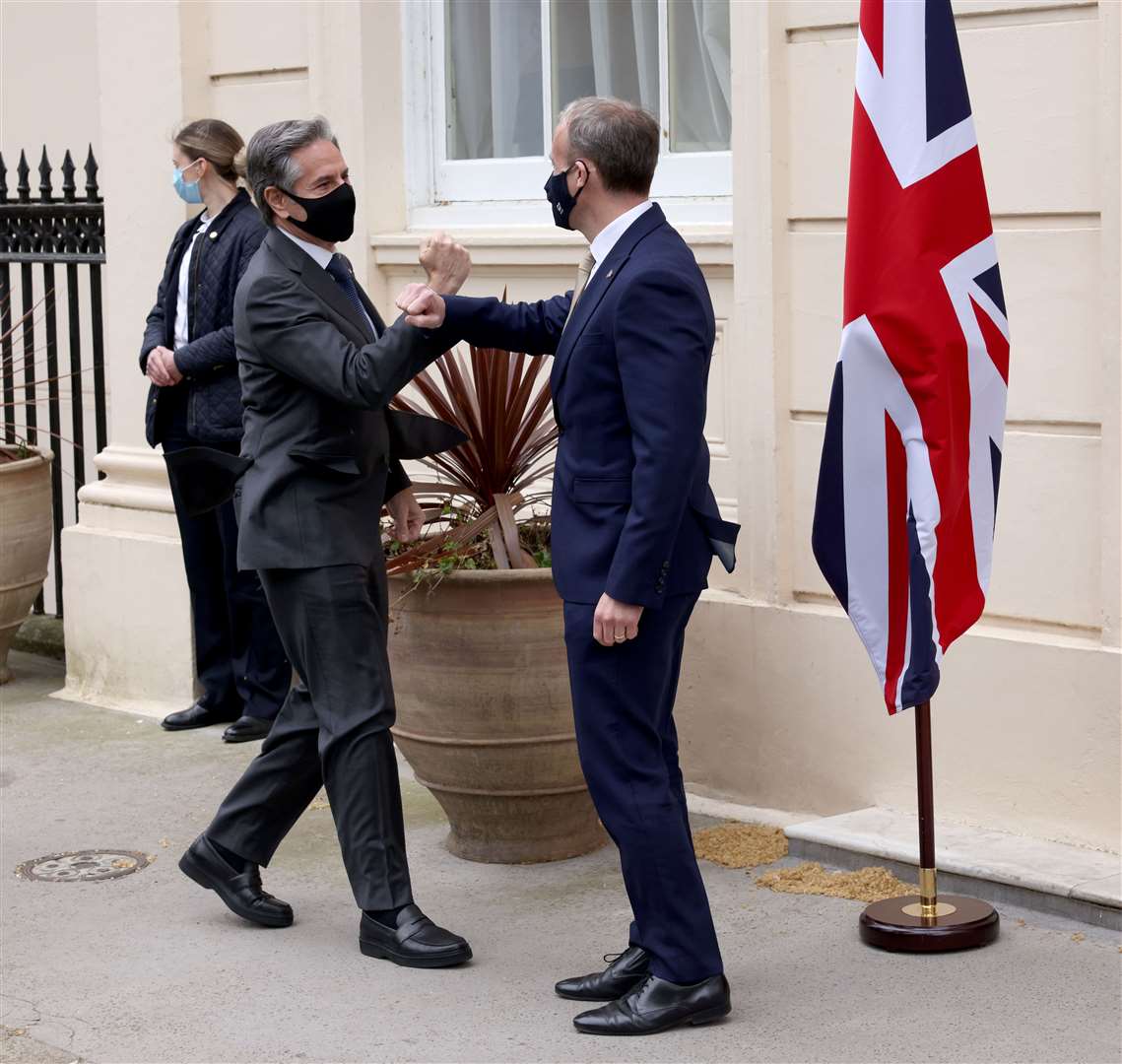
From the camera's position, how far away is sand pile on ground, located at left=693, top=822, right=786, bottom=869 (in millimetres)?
5461

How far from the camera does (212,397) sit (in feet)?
22.5

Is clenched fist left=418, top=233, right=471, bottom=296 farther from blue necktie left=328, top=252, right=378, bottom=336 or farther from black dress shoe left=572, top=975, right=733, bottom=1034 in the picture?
black dress shoe left=572, top=975, right=733, bottom=1034

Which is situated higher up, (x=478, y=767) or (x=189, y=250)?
(x=189, y=250)

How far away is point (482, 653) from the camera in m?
5.32

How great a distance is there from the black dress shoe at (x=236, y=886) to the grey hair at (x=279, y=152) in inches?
67.7

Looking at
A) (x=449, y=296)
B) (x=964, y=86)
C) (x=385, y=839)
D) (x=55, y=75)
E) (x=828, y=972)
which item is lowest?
(x=828, y=972)

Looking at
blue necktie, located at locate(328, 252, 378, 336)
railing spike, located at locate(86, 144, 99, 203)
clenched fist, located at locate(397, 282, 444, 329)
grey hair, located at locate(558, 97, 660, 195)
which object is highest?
railing spike, located at locate(86, 144, 99, 203)

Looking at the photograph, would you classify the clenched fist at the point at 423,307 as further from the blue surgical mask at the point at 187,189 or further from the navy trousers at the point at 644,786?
Answer: the blue surgical mask at the point at 187,189

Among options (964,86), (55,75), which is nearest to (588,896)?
(964,86)

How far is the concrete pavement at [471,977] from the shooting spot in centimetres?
421

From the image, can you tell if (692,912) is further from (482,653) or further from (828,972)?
(482,653)

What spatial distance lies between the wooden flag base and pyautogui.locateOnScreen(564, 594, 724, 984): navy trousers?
63 centimetres

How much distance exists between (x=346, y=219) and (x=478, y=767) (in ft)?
5.34

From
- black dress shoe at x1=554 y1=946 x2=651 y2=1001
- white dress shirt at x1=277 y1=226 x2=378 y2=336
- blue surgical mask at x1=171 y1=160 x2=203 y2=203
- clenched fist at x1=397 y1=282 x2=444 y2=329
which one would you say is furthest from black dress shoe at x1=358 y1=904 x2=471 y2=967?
blue surgical mask at x1=171 y1=160 x2=203 y2=203
